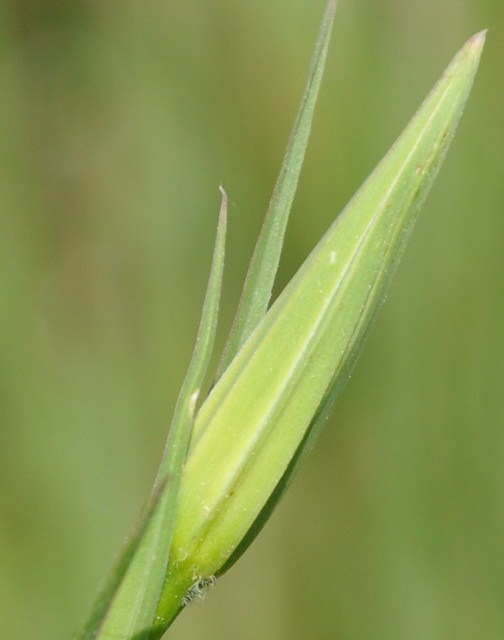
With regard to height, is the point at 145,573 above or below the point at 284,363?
below

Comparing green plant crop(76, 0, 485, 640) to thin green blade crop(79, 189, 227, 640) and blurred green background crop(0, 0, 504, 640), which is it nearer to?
thin green blade crop(79, 189, 227, 640)

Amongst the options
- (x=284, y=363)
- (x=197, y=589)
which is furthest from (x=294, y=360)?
(x=197, y=589)

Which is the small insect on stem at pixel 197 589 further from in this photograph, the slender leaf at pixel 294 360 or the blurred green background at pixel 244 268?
the blurred green background at pixel 244 268

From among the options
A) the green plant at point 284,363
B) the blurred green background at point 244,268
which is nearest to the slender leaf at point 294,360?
the green plant at point 284,363

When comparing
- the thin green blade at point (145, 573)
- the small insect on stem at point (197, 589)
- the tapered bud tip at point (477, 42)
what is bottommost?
the small insect on stem at point (197, 589)

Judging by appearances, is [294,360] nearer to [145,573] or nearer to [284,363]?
[284,363]
